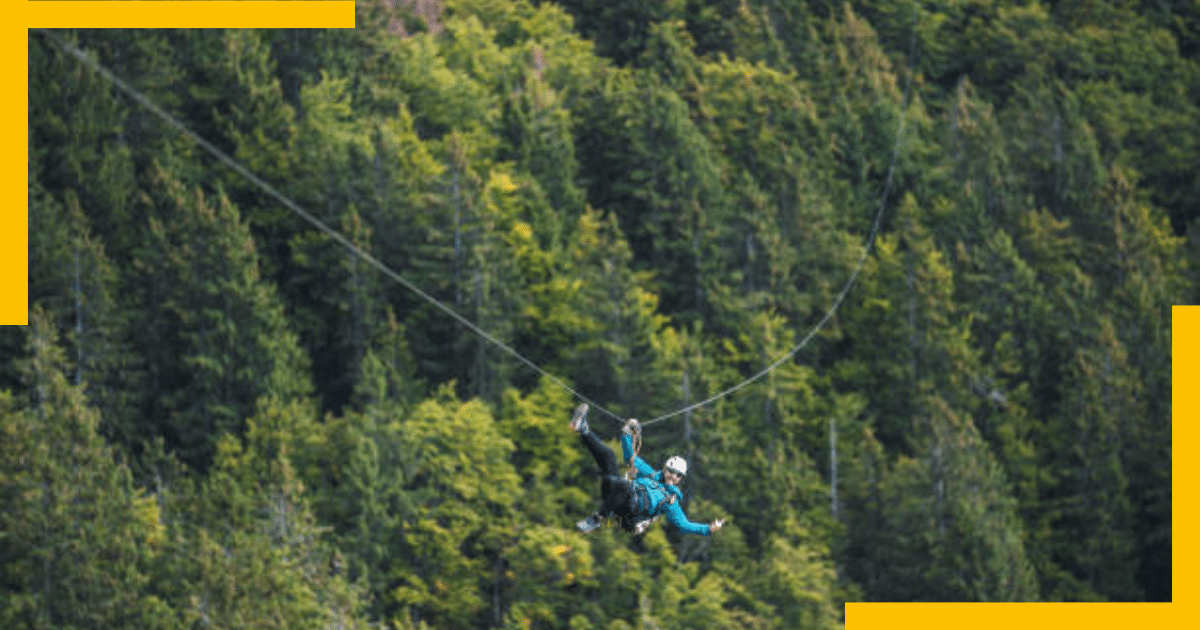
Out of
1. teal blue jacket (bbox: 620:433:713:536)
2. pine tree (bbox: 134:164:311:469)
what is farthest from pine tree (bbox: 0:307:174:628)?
teal blue jacket (bbox: 620:433:713:536)

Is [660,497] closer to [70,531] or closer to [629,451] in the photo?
[629,451]

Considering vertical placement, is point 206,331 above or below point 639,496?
above

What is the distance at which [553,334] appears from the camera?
300 ft

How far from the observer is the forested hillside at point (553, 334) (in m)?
77.4

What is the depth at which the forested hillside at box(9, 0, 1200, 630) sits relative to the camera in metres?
77.4

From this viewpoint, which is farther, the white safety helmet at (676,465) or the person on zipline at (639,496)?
the person on zipline at (639,496)

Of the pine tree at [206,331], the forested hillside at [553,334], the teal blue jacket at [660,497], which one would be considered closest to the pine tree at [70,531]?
the forested hillside at [553,334]

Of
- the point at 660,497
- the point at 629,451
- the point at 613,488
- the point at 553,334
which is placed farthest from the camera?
the point at 553,334

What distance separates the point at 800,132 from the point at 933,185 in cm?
617

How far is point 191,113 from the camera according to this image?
93.4 metres

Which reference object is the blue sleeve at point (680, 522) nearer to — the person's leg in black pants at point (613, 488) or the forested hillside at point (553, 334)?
the person's leg in black pants at point (613, 488)

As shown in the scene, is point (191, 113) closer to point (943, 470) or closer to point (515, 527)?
point (515, 527)

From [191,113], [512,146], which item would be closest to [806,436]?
[512,146]

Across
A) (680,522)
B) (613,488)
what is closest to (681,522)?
(680,522)
